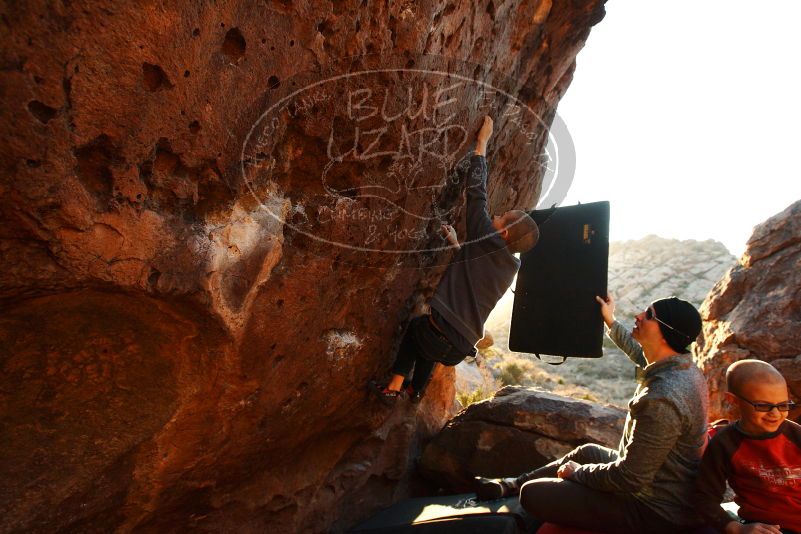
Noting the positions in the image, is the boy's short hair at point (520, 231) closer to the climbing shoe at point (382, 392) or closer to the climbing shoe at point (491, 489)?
the climbing shoe at point (382, 392)

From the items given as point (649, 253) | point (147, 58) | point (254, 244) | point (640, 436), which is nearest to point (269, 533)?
point (254, 244)

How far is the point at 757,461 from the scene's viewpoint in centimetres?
240

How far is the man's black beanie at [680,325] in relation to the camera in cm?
267

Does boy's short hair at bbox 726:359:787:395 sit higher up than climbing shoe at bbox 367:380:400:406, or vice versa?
climbing shoe at bbox 367:380:400:406

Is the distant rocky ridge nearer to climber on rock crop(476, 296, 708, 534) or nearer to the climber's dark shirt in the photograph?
the climber's dark shirt

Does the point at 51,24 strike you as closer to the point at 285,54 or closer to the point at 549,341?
the point at 285,54

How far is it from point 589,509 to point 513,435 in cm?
222

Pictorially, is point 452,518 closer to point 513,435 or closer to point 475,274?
point 513,435

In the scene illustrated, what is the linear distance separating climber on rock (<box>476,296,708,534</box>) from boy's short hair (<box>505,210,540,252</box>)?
102 centimetres

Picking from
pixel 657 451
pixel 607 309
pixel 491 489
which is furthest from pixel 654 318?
pixel 491 489

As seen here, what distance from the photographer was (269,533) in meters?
3.84

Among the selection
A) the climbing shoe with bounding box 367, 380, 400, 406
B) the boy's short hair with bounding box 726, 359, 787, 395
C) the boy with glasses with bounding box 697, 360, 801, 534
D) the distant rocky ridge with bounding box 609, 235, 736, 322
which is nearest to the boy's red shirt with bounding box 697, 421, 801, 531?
the boy with glasses with bounding box 697, 360, 801, 534

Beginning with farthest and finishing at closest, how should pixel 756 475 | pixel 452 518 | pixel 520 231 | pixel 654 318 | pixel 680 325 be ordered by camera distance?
pixel 520 231 < pixel 452 518 < pixel 654 318 < pixel 680 325 < pixel 756 475

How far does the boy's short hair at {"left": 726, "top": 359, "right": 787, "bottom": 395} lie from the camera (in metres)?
2.37
